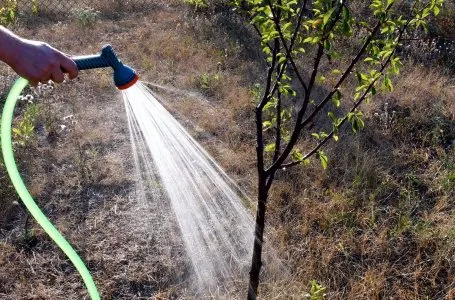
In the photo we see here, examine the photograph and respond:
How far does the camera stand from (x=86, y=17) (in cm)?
515

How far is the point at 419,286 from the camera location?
2344 mm

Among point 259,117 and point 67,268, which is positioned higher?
point 259,117

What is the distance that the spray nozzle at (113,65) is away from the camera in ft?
5.41

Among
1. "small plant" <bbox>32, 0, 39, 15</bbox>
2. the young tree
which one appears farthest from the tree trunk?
"small plant" <bbox>32, 0, 39, 15</bbox>

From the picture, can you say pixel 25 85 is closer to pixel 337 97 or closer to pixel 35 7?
pixel 337 97

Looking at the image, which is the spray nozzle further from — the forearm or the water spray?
the forearm

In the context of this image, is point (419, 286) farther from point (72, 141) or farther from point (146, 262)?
point (72, 141)

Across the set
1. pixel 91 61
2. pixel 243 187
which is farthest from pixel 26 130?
pixel 91 61

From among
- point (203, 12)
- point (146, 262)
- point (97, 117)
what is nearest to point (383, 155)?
point (146, 262)

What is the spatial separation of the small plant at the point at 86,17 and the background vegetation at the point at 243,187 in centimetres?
94

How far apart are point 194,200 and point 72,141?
1.01 metres

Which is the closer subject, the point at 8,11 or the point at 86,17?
the point at 8,11

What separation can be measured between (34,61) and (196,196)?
5.07 feet

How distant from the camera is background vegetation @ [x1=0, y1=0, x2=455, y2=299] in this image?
237 cm
